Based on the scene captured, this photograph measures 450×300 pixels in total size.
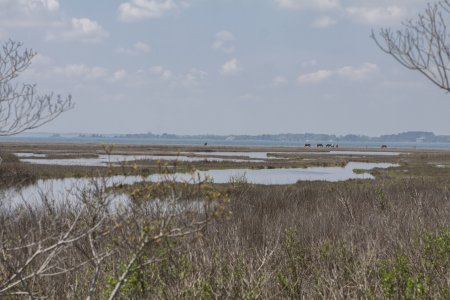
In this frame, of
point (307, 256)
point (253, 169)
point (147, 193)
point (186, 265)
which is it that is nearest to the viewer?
point (147, 193)

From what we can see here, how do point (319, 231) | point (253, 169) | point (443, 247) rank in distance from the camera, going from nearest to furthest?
point (443, 247)
point (319, 231)
point (253, 169)

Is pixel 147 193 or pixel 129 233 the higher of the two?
pixel 147 193

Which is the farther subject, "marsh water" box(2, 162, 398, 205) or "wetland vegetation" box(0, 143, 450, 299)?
"marsh water" box(2, 162, 398, 205)

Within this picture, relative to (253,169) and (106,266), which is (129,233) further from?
(253,169)

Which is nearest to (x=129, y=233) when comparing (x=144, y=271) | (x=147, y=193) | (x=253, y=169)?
(x=147, y=193)

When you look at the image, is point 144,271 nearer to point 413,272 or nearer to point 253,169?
point 413,272

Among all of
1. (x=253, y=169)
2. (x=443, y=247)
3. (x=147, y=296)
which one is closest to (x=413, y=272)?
(x=443, y=247)

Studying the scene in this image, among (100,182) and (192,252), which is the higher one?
(100,182)

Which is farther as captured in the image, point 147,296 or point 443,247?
point 443,247

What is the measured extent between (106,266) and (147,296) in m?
1.86

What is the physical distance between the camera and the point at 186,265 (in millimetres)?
7055

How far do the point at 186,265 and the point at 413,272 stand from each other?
12.6 feet

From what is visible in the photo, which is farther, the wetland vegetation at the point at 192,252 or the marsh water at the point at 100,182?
the marsh water at the point at 100,182

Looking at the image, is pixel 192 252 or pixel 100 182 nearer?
pixel 100 182
